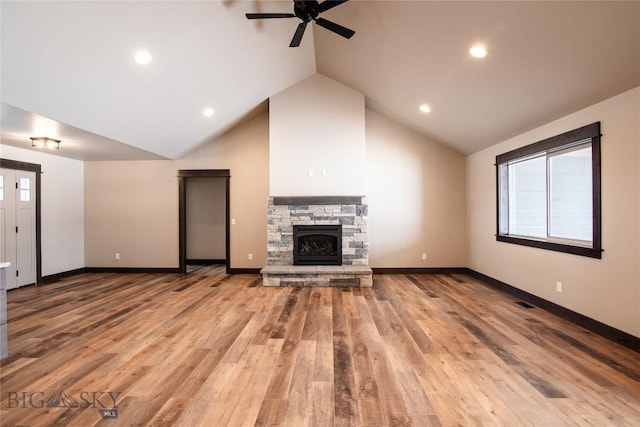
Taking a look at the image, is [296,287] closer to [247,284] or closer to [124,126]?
[247,284]

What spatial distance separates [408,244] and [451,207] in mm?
1144

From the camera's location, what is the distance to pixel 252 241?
258 inches

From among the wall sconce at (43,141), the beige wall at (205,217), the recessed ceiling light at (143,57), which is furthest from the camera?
the beige wall at (205,217)

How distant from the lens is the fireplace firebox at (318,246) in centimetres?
586

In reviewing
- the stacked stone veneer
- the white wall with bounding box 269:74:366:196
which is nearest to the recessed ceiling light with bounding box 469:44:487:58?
the white wall with bounding box 269:74:366:196

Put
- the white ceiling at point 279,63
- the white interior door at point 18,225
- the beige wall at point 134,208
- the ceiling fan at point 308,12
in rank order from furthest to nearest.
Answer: the beige wall at point 134,208
the white interior door at point 18,225
the ceiling fan at point 308,12
the white ceiling at point 279,63

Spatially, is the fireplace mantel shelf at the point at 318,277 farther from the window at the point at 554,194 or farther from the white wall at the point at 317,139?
the window at the point at 554,194

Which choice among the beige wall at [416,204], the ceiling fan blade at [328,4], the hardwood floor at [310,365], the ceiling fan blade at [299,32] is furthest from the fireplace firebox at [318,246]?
the ceiling fan blade at [328,4]

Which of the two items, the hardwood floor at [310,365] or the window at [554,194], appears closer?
the hardwood floor at [310,365]

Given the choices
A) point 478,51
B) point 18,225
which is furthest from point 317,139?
point 18,225

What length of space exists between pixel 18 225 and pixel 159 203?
2187 mm

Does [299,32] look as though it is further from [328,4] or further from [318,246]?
[318,246]

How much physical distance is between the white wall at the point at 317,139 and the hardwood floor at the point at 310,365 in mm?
2220

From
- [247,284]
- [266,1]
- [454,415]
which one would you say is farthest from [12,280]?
[454,415]
